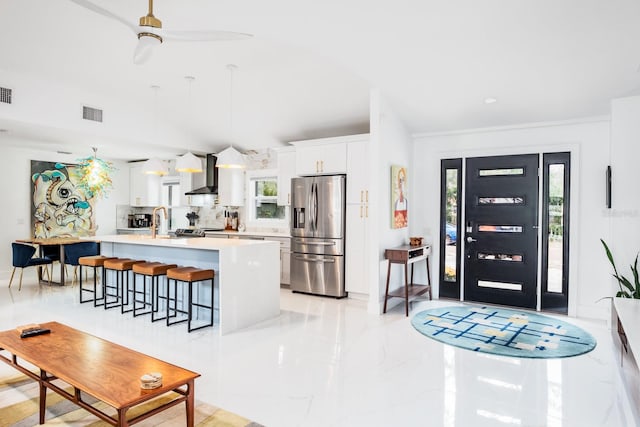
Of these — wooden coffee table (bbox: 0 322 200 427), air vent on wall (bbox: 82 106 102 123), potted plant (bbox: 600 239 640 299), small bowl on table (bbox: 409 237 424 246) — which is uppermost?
air vent on wall (bbox: 82 106 102 123)

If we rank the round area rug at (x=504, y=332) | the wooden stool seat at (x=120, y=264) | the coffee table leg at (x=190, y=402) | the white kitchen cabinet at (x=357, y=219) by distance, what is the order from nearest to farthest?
1. the coffee table leg at (x=190, y=402)
2. the round area rug at (x=504, y=332)
3. the wooden stool seat at (x=120, y=264)
4. the white kitchen cabinet at (x=357, y=219)

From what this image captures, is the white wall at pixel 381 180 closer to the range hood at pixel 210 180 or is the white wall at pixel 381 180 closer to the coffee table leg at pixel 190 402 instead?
the coffee table leg at pixel 190 402

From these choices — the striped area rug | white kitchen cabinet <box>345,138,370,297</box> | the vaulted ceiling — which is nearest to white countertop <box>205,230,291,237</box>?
white kitchen cabinet <box>345,138,370,297</box>

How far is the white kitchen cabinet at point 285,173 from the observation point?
21.9 ft

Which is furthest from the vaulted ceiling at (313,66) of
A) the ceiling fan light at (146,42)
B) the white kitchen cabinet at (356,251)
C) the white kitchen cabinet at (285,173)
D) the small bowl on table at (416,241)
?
the small bowl on table at (416,241)

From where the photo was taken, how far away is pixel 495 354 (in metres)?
3.54

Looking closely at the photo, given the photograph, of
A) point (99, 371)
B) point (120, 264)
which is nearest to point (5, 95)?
point (120, 264)

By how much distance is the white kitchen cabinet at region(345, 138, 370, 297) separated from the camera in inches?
Answer: 223

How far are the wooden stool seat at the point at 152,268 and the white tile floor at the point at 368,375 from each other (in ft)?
1.85

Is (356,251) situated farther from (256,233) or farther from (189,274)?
Result: (189,274)

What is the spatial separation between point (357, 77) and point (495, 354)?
3.38 meters

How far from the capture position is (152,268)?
4461 millimetres

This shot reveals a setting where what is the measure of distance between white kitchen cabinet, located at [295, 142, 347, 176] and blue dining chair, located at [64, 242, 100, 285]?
3.64 metres

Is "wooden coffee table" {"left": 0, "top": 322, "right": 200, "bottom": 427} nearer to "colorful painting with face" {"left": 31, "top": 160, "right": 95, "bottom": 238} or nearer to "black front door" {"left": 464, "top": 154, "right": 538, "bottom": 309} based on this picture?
"black front door" {"left": 464, "top": 154, "right": 538, "bottom": 309}
